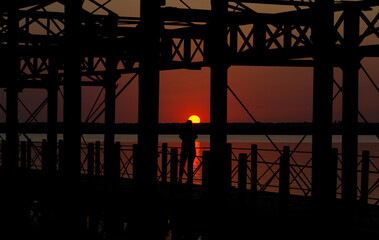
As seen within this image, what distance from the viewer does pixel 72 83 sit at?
15672 millimetres

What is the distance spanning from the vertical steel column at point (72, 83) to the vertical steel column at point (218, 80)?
2.80 metres

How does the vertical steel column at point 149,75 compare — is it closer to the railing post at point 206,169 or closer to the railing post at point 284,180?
the railing post at point 284,180

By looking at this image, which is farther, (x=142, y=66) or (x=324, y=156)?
(x=142, y=66)

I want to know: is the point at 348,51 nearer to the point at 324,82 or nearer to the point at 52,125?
the point at 324,82

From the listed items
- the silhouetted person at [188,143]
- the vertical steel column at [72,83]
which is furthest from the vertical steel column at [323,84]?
the silhouetted person at [188,143]

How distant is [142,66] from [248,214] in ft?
10.7

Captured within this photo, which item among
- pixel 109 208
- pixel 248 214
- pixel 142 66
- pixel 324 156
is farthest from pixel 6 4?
pixel 324 156

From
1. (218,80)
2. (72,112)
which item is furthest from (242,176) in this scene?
(72,112)

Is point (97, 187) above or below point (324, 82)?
below

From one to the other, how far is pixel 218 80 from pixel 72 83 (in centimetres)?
339

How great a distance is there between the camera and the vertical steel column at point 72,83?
15.5 metres

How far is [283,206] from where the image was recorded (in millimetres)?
13508

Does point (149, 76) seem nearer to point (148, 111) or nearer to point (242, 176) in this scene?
point (148, 111)

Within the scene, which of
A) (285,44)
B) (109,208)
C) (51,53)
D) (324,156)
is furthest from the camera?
(285,44)
